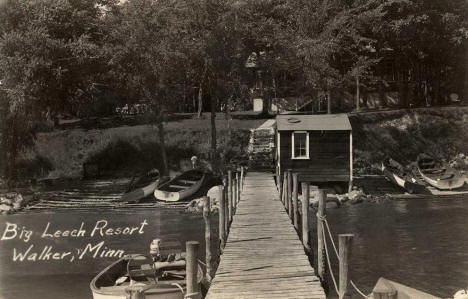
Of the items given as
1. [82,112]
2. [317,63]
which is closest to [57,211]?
[82,112]

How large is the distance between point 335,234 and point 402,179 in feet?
40.5

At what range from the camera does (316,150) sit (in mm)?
35688

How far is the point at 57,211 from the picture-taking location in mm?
34406

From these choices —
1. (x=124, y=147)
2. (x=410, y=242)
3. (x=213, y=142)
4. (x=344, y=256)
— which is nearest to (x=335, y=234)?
(x=410, y=242)

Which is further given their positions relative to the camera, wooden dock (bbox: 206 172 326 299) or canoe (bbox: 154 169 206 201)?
canoe (bbox: 154 169 206 201)

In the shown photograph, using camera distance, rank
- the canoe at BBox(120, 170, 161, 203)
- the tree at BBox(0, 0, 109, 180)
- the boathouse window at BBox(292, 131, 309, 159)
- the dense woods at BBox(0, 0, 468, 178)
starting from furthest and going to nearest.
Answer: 1. the dense woods at BBox(0, 0, 468, 178)
2. the canoe at BBox(120, 170, 161, 203)
3. the tree at BBox(0, 0, 109, 180)
4. the boathouse window at BBox(292, 131, 309, 159)

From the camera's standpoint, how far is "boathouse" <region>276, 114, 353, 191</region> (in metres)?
35.5

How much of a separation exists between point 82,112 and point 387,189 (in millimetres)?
25867

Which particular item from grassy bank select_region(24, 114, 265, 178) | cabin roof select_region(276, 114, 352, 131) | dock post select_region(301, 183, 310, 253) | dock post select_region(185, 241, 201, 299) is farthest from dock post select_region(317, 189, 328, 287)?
grassy bank select_region(24, 114, 265, 178)

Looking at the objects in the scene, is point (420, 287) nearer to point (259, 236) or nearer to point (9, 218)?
point (259, 236)

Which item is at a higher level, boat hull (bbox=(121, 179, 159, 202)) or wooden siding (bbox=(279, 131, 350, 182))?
wooden siding (bbox=(279, 131, 350, 182))

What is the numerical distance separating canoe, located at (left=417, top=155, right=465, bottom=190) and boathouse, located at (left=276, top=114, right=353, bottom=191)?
583cm

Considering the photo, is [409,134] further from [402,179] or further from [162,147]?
[162,147]

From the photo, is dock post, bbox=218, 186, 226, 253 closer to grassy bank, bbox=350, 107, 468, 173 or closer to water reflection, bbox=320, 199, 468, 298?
water reflection, bbox=320, 199, 468, 298
